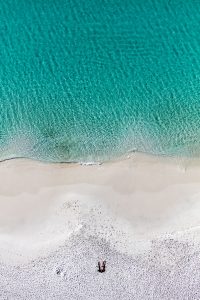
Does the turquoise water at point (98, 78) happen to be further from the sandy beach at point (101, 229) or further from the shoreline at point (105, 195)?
the sandy beach at point (101, 229)

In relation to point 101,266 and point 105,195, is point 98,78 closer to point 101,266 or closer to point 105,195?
point 105,195

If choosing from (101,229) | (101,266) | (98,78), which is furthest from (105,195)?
(98,78)

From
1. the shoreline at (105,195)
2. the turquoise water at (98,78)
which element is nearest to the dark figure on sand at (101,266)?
the shoreline at (105,195)

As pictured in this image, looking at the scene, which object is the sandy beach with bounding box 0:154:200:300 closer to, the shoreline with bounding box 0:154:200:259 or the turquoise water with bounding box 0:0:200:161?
the shoreline with bounding box 0:154:200:259

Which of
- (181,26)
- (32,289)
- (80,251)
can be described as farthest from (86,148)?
(181,26)

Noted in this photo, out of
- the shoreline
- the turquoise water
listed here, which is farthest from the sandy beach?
the turquoise water

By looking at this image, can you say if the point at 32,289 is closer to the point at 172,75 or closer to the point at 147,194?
Result: the point at 147,194

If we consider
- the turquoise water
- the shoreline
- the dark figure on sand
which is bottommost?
the dark figure on sand
